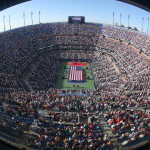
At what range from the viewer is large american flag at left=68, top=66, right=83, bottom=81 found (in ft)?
93.7

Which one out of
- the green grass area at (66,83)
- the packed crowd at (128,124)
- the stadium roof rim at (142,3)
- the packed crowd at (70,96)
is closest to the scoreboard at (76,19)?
the packed crowd at (70,96)

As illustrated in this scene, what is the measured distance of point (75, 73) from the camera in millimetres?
30766

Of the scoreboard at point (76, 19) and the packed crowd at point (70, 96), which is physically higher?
the scoreboard at point (76, 19)

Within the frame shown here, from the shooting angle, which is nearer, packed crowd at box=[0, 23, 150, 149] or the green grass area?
packed crowd at box=[0, 23, 150, 149]

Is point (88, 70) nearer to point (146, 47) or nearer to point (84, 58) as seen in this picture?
point (84, 58)

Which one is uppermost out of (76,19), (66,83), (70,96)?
(76,19)

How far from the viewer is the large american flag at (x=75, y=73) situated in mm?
28562

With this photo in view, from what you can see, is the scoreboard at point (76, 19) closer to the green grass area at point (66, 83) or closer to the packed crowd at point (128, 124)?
the green grass area at point (66, 83)

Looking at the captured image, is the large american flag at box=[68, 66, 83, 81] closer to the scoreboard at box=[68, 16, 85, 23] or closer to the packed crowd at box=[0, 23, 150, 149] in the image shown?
the packed crowd at box=[0, 23, 150, 149]

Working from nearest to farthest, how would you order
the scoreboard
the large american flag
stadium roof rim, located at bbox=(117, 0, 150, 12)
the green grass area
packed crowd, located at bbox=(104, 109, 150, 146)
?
stadium roof rim, located at bbox=(117, 0, 150, 12), packed crowd, located at bbox=(104, 109, 150, 146), the green grass area, the large american flag, the scoreboard

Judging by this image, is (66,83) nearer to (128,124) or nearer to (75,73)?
(75,73)

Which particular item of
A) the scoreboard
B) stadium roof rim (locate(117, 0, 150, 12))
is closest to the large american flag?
the scoreboard

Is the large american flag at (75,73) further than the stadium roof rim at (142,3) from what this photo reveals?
Yes

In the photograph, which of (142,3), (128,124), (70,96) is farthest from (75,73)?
(142,3)
